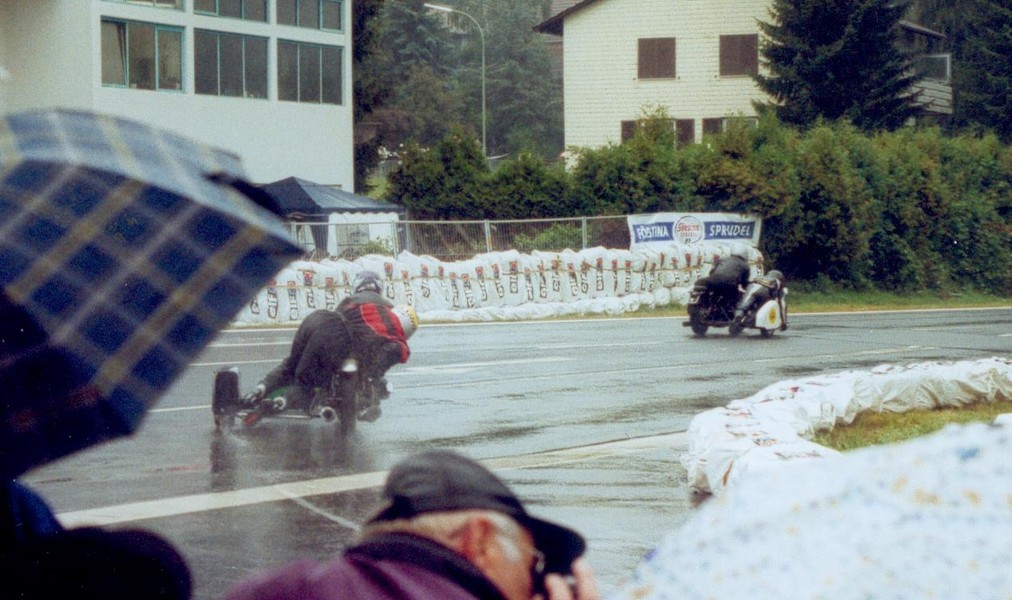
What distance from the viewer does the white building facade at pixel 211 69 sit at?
38438 millimetres

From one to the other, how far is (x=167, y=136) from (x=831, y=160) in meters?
32.3

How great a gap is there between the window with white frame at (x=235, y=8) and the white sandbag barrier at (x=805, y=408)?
3335cm

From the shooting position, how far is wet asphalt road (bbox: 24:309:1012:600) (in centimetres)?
784

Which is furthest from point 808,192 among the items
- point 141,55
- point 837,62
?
point 141,55

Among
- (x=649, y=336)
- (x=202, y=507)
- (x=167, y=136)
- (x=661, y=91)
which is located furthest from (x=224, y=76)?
(x=167, y=136)

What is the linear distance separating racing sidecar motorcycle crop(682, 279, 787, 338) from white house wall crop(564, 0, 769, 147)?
28322 millimetres

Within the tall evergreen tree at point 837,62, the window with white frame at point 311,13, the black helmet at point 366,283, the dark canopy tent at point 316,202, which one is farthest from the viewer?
the window with white frame at point 311,13

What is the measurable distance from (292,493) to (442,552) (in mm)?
7244

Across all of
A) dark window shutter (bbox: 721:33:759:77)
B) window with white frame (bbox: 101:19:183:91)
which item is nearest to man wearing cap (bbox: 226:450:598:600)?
window with white frame (bbox: 101:19:183:91)

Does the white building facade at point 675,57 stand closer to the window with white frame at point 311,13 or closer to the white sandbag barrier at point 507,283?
the window with white frame at point 311,13

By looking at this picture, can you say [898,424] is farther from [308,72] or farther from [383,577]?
[308,72]

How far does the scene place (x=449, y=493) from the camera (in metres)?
1.88

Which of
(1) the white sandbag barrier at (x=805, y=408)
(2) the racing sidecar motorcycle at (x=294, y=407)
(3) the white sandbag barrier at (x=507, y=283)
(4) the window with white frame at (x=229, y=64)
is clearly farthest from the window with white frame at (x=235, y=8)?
(1) the white sandbag barrier at (x=805, y=408)

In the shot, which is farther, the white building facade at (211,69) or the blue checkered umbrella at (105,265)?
the white building facade at (211,69)
